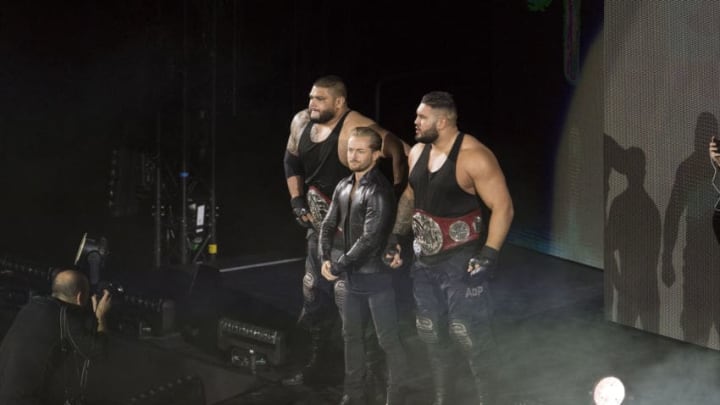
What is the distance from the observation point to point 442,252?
20.7 ft

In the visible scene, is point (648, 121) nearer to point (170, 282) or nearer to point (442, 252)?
point (442, 252)

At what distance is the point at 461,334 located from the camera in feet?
20.6

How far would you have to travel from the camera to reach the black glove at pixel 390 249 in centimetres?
653

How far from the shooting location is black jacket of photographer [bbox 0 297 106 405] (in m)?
6.23

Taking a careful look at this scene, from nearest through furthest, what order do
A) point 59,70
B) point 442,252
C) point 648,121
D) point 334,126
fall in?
point 442,252, point 334,126, point 648,121, point 59,70

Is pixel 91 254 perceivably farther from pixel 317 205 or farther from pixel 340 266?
pixel 340 266

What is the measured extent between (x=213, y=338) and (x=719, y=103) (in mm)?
4027

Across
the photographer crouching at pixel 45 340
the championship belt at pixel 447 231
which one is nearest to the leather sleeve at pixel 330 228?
the championship belt at pixel 447 231

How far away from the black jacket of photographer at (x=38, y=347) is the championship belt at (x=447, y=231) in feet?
6.90

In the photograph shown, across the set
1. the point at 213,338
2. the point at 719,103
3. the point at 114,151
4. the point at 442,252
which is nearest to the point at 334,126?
the point at 442,252

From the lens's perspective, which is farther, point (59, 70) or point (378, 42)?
point (378, 42)

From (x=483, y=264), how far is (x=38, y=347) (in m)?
2.62

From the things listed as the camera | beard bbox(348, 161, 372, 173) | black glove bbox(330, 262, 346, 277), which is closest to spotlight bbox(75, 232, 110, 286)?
the camera

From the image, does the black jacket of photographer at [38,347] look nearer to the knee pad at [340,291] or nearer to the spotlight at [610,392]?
the knee pad at [340,291]
